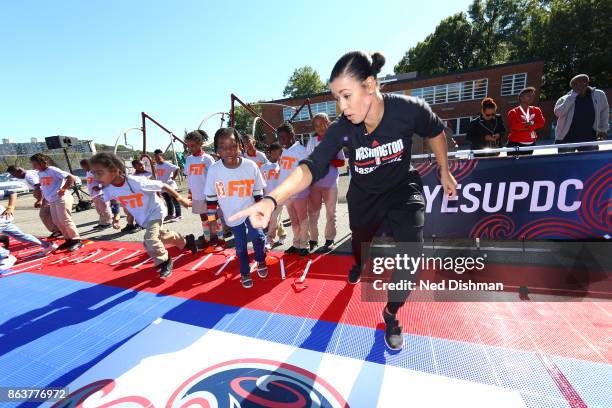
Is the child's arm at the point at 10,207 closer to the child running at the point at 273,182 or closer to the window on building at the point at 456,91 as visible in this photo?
the child running at the point at 273,182

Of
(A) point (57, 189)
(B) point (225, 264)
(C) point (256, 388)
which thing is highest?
(A) point (57, 189)

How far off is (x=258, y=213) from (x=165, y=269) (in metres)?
3.46

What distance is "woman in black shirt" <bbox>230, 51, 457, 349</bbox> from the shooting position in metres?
1.90

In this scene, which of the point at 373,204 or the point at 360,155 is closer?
the point at 360,155

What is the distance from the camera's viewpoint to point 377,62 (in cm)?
205

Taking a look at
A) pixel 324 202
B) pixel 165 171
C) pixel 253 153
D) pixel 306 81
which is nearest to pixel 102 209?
pixel 165 171

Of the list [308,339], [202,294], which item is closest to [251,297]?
[202,294]

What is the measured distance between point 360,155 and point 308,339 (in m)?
1.69

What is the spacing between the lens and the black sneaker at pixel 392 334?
2305 millimetres

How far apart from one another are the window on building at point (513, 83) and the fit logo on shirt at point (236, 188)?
31389mm

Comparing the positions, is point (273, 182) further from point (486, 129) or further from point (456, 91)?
point (456, 91)

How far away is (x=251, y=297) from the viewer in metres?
3.36

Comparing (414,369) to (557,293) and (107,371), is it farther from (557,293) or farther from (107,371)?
(107,371)

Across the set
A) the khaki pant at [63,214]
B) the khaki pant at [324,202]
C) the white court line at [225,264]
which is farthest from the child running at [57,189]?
the khaki pant at [324,202]
